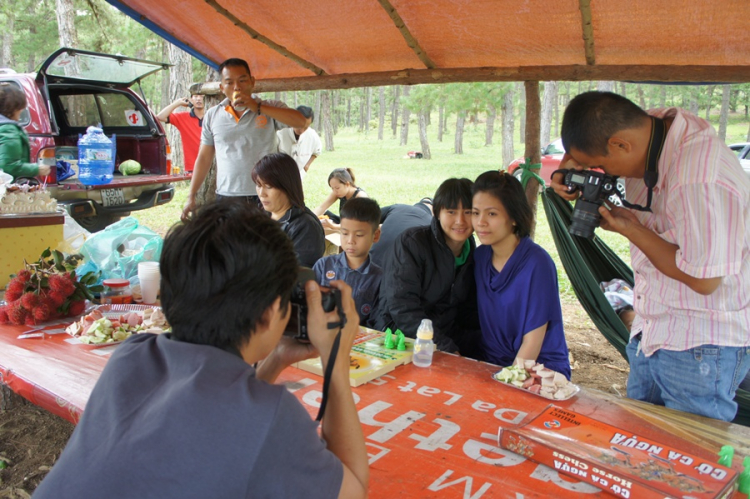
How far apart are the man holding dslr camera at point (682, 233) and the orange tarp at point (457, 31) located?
1.03 meters

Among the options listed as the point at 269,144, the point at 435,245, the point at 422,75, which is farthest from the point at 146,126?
the point at 435,245

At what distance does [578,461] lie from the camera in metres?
1.31

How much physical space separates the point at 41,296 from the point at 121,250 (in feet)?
3.00

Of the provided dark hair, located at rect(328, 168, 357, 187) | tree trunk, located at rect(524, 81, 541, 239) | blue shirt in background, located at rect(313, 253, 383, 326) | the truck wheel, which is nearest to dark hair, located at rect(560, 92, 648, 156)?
blue shirt in background, located at rect(313, 253, 383, 326)

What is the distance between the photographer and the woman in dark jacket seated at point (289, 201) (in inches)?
131

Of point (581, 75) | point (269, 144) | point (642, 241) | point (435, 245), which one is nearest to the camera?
point (642, 241)

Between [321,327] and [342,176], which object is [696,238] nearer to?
[321,327]

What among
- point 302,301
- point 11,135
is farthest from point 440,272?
point 11,135

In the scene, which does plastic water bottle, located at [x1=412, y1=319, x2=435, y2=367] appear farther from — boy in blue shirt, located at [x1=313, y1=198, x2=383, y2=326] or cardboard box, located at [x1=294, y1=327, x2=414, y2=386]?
boy in blue shirt, located at [x1=313, y1=198, x2=383, y2=326]

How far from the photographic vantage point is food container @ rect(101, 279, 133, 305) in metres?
2.79

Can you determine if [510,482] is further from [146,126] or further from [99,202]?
[146,126]

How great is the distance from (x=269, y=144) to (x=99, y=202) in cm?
306

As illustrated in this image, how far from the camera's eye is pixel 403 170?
1822 cm

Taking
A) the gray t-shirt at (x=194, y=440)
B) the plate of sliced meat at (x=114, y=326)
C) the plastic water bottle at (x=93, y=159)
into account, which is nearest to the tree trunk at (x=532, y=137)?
the plate of sliced meat at (x=114, y=326)
